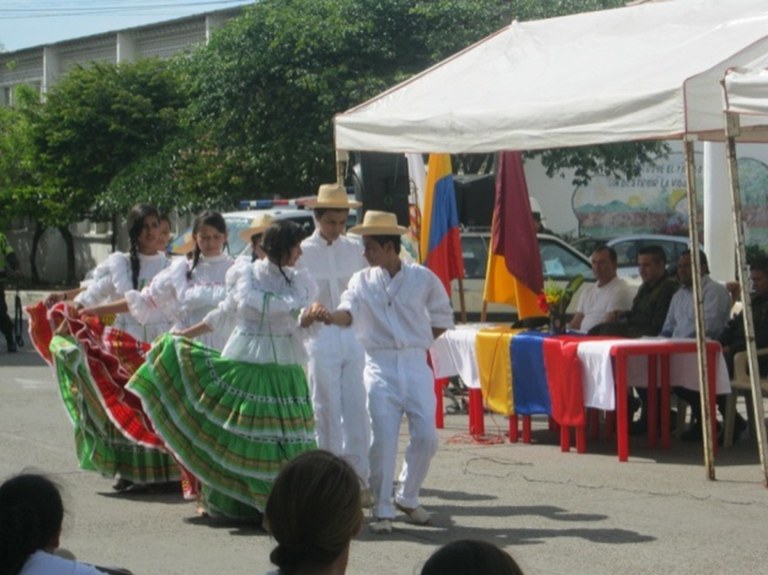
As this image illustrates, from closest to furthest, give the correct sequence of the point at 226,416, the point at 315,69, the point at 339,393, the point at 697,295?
1. the point at 226,416
2. the point at 339,393
3. the point at 697,295
4. the point at 315,69

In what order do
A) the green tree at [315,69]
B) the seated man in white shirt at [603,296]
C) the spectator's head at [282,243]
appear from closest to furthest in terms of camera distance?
the spectator's head at [282,243] → the seated man in white shirt at [603,296] → the green tree at [315,69]

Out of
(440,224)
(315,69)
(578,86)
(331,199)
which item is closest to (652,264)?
(440,224)

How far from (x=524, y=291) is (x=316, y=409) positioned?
A: 5041 millimetres

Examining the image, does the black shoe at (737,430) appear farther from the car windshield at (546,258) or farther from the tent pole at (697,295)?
the car windshield at (546,258)

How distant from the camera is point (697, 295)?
32.9 ft

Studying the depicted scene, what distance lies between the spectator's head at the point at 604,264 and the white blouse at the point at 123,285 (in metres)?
4.20

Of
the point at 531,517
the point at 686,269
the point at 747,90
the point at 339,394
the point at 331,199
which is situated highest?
the point at 747,90

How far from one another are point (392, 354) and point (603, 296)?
473cm

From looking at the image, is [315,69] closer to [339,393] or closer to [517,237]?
[517,237]

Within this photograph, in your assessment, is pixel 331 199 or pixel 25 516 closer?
pixel 25 516

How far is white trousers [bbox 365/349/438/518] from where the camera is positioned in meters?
8.84

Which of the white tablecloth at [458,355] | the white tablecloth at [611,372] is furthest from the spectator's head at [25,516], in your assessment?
the white tablecloth at [458,355]

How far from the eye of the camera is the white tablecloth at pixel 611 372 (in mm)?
11164

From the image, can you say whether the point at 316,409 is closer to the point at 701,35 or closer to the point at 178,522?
the point at 178,522
